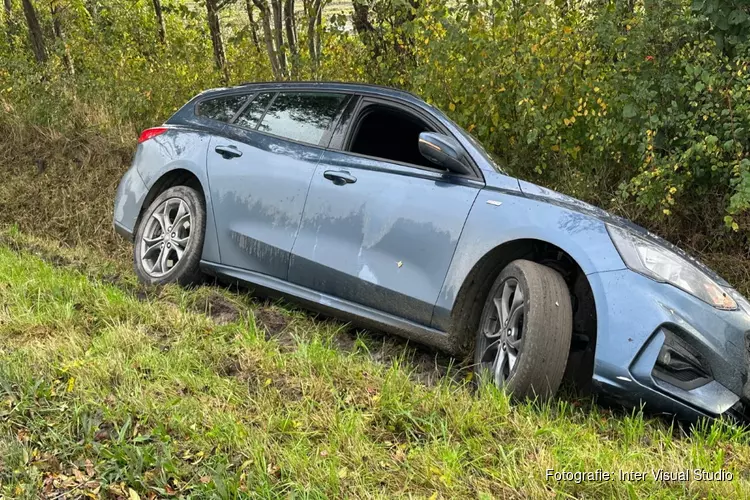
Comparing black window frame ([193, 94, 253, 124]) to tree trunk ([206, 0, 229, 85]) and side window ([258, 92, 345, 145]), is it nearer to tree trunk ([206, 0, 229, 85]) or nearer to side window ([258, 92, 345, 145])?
side window ([258, 92, 345, 145])

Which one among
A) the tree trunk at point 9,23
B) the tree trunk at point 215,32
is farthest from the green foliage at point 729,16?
the tree trunk at point 9,23

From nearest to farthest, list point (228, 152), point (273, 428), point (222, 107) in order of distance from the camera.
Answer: point (273, 428) < point (228, 152) < point (222, 107)

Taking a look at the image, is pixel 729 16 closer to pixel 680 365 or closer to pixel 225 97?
pixel 680 365

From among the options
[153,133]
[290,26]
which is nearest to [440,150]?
[153,133]

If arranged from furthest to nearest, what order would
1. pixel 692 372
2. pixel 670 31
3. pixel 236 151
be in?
pixel 670 31, pixel 236 151, pixel 692 372

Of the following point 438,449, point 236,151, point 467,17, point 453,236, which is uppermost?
point 467,17

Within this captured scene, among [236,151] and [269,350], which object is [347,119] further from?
[269,350]

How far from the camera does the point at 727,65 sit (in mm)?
4277

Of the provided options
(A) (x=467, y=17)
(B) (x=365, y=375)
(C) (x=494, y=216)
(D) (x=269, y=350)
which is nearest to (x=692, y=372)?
(C) (x=494, y=216)

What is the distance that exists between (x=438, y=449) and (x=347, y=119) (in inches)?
93.2

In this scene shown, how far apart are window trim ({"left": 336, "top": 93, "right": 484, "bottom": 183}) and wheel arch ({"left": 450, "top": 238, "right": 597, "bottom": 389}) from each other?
18.0 inches

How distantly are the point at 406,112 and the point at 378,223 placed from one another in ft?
2.69

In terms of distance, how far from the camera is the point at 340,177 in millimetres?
3916

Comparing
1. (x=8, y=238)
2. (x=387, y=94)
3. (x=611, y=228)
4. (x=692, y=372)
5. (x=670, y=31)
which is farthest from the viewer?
(x=8, y=238)
